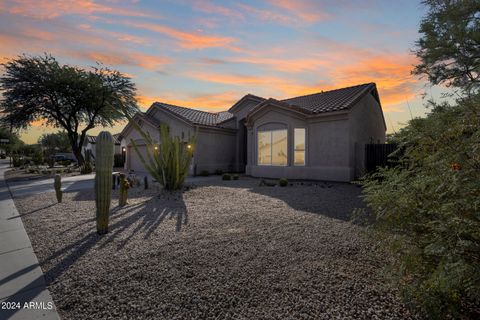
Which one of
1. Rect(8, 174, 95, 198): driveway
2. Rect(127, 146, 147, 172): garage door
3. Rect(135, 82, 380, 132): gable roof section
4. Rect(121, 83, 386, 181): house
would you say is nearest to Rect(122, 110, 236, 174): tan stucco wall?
Rect(121, 83, 386, 181): house

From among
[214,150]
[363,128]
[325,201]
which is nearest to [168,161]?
[325,201]

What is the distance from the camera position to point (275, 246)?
460cm

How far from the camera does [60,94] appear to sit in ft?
78.1

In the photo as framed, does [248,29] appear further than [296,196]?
No

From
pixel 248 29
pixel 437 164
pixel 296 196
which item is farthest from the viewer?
pixel 296 196

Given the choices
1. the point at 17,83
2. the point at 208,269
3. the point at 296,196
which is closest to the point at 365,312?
the point at 208,269

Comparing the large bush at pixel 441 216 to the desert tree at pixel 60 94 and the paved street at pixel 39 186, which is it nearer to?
the paved street at pixel 39 186

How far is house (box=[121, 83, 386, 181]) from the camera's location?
1409 centimetres

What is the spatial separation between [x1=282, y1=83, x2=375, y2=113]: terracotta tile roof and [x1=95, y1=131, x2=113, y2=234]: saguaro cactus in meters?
11.8

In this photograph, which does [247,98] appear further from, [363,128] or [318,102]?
[363,128]

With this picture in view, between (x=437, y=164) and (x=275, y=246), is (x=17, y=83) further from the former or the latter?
(x=437, y=164)

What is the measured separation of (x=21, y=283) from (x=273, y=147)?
14.2 meters

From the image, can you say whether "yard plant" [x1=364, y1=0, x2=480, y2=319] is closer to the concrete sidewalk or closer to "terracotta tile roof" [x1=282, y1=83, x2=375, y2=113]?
the concrete sidewalk

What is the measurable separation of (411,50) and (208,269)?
16408mm
